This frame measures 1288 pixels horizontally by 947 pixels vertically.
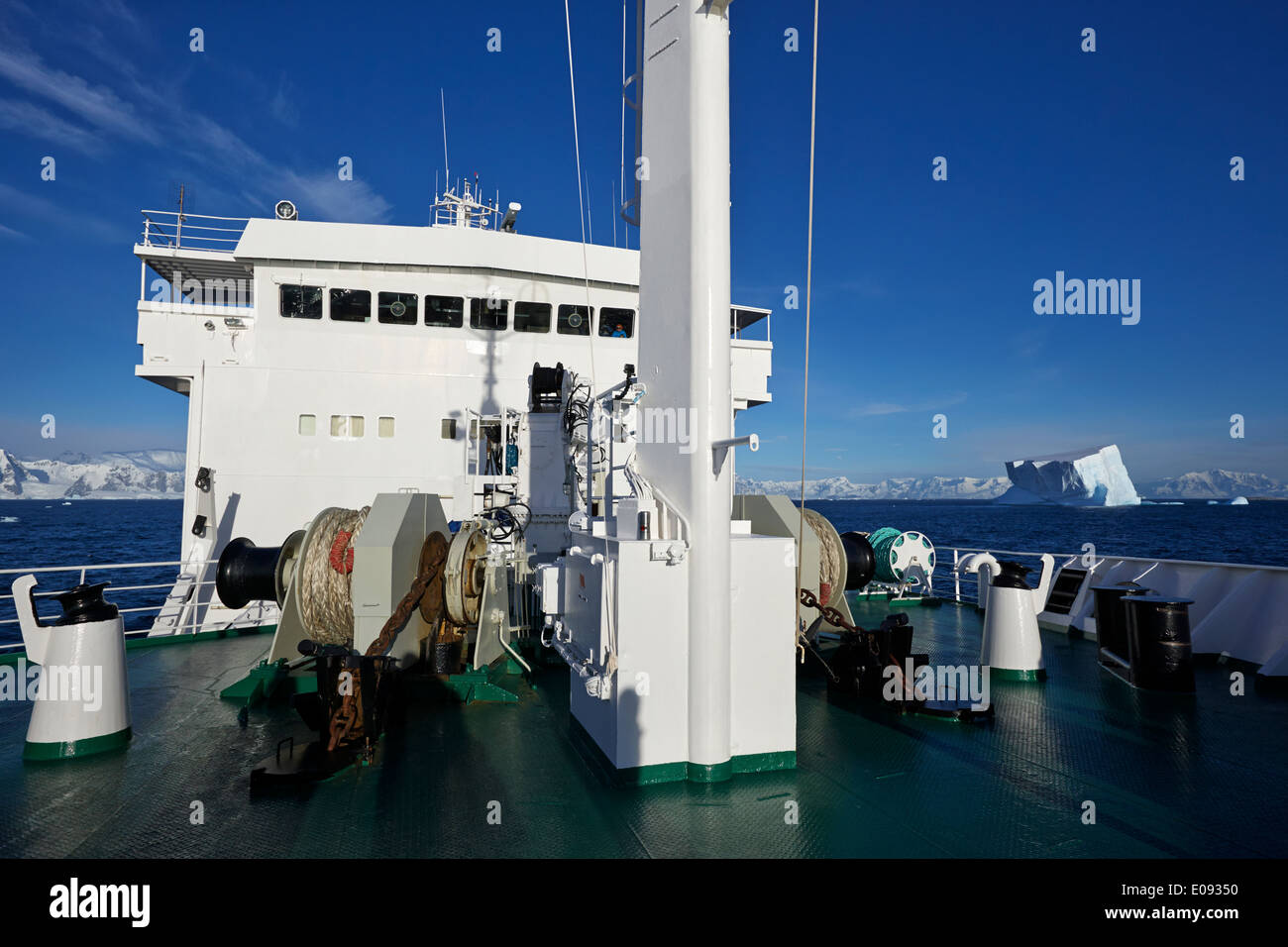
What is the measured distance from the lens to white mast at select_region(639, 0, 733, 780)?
436 cm

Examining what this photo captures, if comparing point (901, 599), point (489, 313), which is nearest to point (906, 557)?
point (901, 599)

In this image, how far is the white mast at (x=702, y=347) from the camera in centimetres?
436

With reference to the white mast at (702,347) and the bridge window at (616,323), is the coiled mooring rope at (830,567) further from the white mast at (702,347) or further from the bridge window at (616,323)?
the bridge window at (616,323)

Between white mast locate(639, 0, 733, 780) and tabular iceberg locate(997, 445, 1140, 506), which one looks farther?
tabular iceberg locate(997, 445, 1140, 506)

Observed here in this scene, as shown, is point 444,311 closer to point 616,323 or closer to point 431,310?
point 431,310

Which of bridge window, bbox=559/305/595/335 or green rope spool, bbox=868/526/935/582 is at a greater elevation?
bridge window, bbox=559/305/595/335

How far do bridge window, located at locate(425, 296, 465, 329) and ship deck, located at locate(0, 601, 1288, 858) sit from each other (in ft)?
28.2

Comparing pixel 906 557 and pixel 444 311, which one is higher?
pixel 444 311

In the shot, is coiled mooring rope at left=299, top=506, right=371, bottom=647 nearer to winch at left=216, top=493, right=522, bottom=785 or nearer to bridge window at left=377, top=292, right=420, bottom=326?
winch at left=216, top=493, right=522, bottom=785

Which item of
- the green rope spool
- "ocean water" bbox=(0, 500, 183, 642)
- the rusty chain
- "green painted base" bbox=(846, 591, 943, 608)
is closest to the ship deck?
the rusty chain

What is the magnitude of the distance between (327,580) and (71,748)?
7.47 feet

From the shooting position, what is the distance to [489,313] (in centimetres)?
1348
